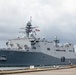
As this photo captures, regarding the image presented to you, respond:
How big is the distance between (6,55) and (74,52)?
30.6 meters

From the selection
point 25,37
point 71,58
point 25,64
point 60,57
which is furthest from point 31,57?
point 71,58

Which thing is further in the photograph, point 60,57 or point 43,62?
point 60,57

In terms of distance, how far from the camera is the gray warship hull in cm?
6697

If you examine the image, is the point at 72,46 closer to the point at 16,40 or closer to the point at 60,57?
the point at 60,57

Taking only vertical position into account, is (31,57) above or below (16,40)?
below

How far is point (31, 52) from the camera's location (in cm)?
7106

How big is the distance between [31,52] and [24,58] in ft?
8.23

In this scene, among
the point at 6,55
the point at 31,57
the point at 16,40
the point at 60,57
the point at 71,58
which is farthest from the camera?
the point at 71,58

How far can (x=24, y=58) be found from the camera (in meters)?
70.1

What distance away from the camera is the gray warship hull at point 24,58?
6697cm

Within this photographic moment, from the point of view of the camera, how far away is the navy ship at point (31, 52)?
67.5 metres

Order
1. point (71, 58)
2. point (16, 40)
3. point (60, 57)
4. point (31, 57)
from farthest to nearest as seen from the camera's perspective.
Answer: point (71, 58) → point (60, 57) → point (16, 40) → point (31, 57)

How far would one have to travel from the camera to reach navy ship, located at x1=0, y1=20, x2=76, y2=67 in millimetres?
67500

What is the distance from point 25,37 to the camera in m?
75.9
